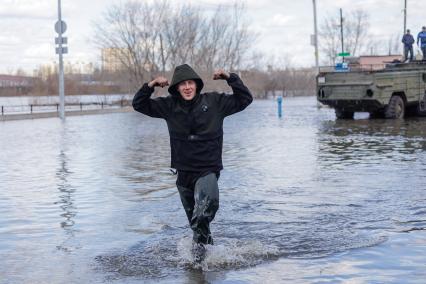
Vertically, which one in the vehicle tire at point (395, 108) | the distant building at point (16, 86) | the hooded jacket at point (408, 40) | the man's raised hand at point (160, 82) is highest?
the hooded jacket at point (408, 40)

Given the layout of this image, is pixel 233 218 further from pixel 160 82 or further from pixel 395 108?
pixel 395 108

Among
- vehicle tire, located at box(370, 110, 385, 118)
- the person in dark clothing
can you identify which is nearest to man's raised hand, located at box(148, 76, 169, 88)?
vehicle tire, located at box(370, 110, 385, 118)

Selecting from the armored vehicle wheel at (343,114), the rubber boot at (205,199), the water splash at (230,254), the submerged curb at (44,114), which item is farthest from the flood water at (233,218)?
the submerged curb at (44,114)

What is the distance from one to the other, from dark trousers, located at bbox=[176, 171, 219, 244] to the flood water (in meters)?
0.23

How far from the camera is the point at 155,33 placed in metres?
64.2

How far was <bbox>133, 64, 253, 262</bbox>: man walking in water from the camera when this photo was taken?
690 centimetres

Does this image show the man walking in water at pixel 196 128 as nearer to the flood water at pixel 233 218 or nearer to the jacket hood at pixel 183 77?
the jacket hood at pixel 183 77

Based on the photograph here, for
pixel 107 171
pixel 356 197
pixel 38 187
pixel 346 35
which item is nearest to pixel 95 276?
pixel 356 197

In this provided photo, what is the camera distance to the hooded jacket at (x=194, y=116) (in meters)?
6.94

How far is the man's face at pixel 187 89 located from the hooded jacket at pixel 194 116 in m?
0.05

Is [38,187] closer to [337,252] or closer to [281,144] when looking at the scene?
[337,252]

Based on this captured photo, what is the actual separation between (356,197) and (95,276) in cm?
499

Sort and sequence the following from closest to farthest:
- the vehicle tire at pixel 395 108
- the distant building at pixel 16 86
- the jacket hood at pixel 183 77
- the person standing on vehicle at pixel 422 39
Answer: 1. the jacket hood at pixel 183 77
2. the vehicle tire at pixel 395 108
3. the person standing on vehicle at pixel 422 39
4. the distant building at pixel 16 86

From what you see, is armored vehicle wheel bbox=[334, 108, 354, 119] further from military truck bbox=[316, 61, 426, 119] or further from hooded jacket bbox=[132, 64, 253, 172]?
hooded jacket bbox=[132, 64, 253, 172]
